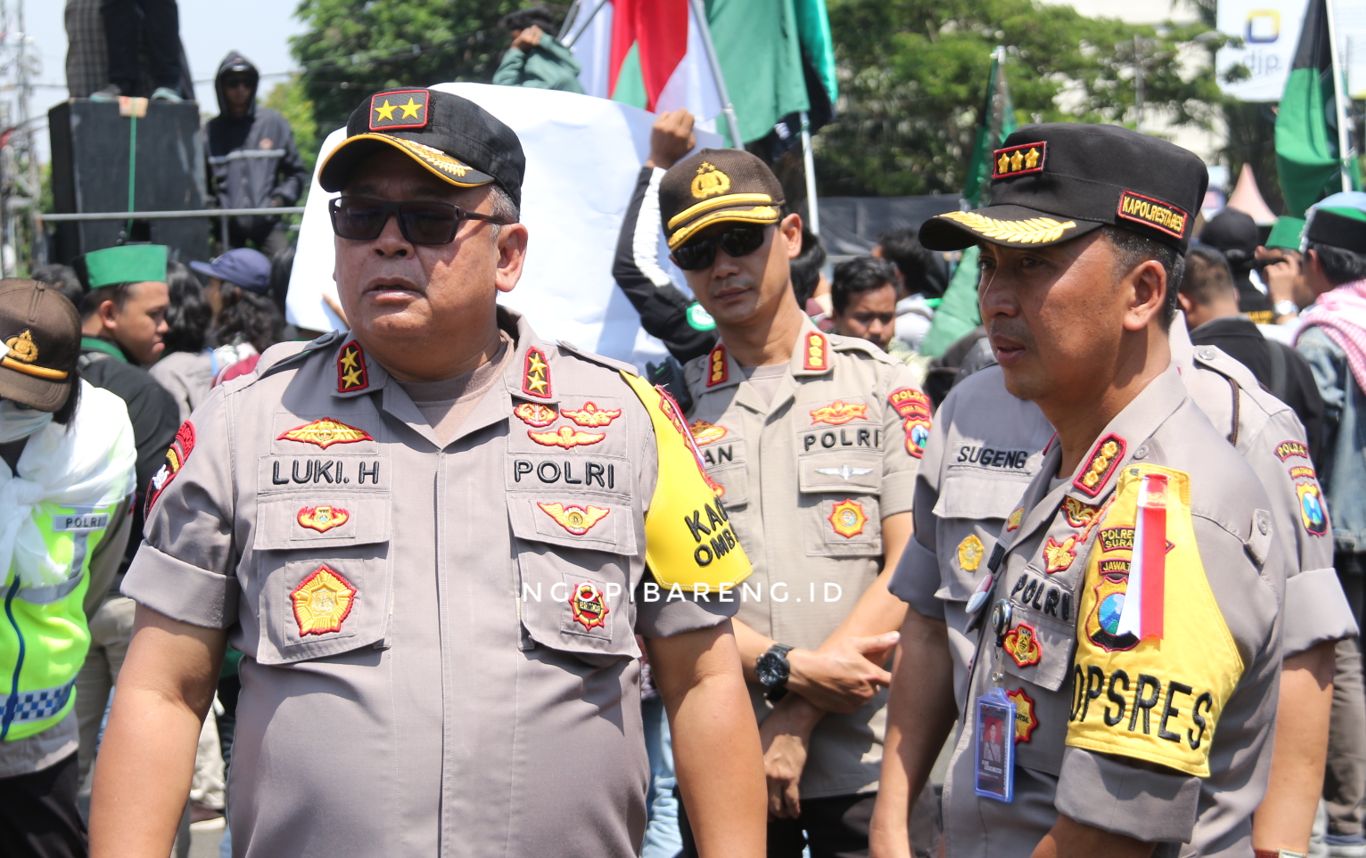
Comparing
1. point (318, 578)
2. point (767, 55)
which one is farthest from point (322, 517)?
point (767, 55)

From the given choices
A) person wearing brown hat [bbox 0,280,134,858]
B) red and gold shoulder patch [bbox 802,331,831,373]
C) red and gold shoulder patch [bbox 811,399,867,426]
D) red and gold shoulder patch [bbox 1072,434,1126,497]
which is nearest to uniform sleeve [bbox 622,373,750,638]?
red and gold shoulder patch [bbox 1072,434,1126,497]

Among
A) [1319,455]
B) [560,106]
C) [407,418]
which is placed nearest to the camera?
[407,418]

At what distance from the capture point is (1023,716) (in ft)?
7.93

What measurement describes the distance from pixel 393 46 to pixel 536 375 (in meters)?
37.1

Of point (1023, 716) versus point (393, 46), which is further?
point (393, 46)

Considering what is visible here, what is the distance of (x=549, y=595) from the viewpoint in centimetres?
262

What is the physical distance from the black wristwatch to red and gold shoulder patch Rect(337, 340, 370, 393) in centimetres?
156

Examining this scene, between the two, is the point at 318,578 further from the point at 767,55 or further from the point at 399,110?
the point at 767,55

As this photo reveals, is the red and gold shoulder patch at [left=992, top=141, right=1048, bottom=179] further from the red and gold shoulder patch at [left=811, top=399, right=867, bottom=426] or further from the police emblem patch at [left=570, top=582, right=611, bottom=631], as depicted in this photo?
the red and gold shoulder patch at [left=811, top=399, right=867, bottom=426]

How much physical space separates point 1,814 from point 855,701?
2178 millimetres

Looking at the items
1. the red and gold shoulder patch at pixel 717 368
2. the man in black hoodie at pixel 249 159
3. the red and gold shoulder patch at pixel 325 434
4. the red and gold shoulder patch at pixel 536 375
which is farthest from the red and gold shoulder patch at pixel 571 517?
the man in black hoodie at pixel 249 159

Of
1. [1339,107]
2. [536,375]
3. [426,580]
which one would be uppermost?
[1339,107]

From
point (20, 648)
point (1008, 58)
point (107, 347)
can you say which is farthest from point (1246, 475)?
point (1008, 58)

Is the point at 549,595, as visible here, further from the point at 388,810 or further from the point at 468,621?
the point at 388,810
